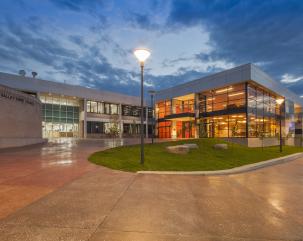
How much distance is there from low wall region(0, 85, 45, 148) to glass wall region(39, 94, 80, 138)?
19.1 metres

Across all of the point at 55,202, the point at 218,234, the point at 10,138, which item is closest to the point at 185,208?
the point at 218,234

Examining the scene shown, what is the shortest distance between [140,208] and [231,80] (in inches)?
1212

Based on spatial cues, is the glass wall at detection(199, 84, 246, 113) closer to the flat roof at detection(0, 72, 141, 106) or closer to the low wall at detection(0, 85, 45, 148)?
the flat roof at detection(0, 72, 141, 106)

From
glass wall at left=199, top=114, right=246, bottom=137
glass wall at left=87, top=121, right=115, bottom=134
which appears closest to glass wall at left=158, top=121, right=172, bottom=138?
glass wall at left=199, top=114, right=246, bottom=137

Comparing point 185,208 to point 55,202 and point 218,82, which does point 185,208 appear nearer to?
point 55,202

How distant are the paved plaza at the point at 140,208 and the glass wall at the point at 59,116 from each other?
37.5 meters

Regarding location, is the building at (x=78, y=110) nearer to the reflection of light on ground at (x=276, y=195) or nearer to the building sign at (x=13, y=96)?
the building sign at (x=13, y=96)

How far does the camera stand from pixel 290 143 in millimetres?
42344

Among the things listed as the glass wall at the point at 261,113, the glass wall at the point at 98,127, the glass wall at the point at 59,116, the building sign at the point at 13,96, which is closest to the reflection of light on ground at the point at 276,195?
the building sign at the point at 13,96

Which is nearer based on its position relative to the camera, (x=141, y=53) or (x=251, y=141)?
(x=141, y=53)

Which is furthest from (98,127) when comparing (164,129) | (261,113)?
(261,113)

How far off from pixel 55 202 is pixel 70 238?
6.44ft

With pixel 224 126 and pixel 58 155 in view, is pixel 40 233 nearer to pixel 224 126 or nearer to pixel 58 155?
pixel 58 155

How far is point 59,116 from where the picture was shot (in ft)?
145
